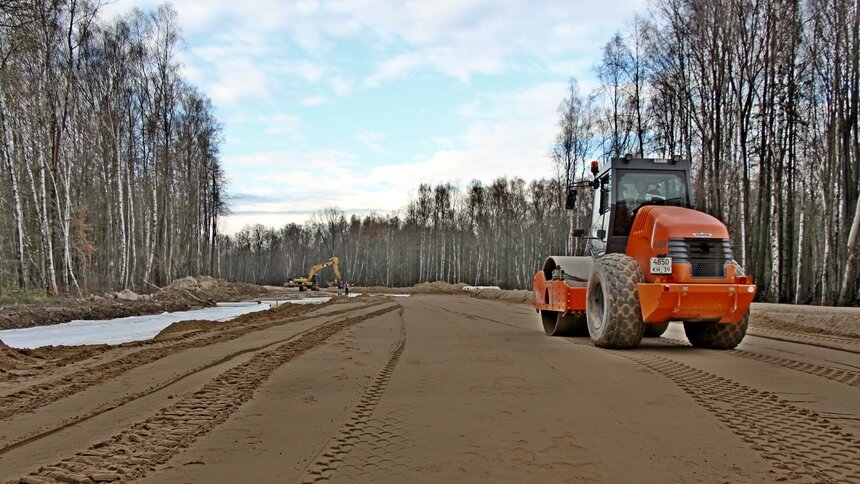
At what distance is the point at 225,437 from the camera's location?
14.5 feet

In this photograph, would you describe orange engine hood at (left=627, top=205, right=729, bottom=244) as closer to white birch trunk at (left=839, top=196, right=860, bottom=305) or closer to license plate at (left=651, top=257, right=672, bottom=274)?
license plate at (left=651, top=257, right=672, bottom=274)

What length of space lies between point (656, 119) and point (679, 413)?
1130 inches

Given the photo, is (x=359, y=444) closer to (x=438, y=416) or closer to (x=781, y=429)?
(x=438, y=416)

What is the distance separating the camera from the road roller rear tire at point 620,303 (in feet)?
27.7

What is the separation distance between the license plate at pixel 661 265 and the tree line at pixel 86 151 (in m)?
11.1

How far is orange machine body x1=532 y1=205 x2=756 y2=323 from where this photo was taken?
805 cm

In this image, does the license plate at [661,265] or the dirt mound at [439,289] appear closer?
the license plate at [661,265]

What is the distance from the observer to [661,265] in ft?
27.2

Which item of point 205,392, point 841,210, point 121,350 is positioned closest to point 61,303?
point 121,350

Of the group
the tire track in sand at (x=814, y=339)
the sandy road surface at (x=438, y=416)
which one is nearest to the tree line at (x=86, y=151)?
the sandy road surface at (x=438, y=416)

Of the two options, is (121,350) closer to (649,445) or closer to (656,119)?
(649,445)

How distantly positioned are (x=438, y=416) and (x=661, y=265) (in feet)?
15.5

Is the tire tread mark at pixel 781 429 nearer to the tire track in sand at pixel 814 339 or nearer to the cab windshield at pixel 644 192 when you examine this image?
the cab windshield at pixel 644 192

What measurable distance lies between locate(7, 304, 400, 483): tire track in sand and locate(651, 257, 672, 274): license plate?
534 cm
